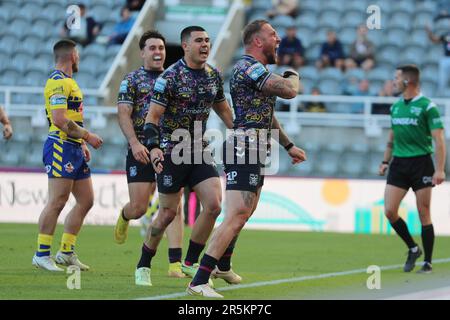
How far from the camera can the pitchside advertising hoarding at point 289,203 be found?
19750 mm

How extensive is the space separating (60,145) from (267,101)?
294cm

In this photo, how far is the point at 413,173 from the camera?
40.1 feet

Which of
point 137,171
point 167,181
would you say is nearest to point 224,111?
point 167,181

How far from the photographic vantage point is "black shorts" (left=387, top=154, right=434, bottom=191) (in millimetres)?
12203

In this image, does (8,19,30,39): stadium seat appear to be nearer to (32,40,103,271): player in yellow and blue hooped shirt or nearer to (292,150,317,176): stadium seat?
(292,150,317,176): stadium seat

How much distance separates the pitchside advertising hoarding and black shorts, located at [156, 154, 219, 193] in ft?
32.3

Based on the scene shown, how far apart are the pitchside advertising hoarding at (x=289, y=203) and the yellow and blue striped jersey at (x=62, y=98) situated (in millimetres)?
8470

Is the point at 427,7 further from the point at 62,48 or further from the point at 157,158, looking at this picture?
the point at 157,158

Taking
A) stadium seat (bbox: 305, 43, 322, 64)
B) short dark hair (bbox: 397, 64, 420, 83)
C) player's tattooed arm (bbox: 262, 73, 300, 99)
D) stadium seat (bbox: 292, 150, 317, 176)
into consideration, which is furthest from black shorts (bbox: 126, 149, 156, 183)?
stadium seat (bbox: 305, 43, 322, 64)

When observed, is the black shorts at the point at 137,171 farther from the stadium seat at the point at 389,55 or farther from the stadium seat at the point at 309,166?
the stadium seat at the point at 389,55

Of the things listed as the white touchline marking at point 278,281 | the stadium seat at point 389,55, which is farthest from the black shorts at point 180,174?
the stadium seat at point 389,55
